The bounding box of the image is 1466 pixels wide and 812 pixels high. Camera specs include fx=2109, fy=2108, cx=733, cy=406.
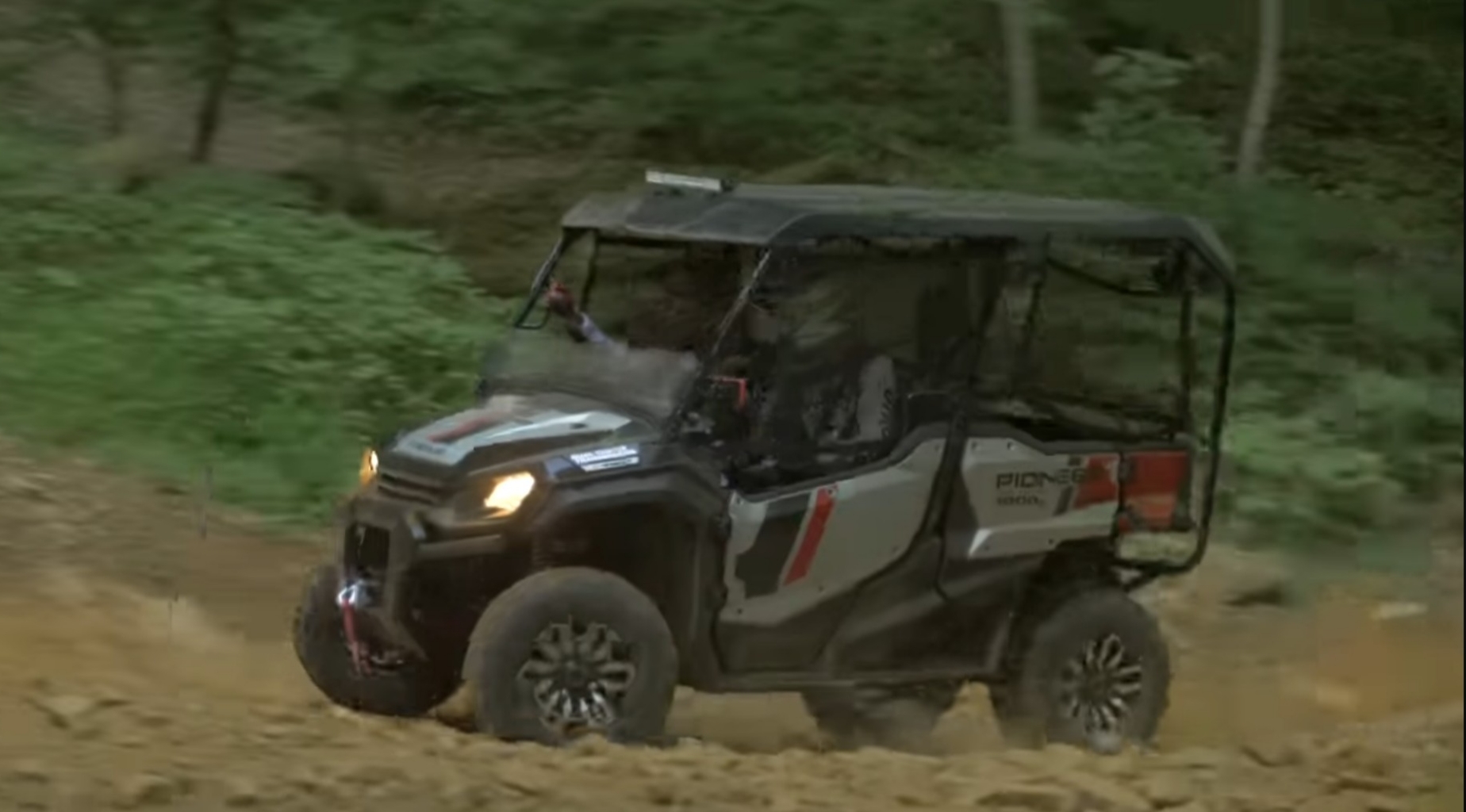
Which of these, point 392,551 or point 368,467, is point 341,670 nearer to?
point 392,551

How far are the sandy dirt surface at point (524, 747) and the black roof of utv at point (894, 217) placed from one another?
2.91 feet

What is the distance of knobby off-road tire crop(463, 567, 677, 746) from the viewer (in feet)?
16.9

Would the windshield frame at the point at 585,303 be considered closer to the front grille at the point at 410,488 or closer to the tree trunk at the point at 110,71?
the front grille at the point at 410,488

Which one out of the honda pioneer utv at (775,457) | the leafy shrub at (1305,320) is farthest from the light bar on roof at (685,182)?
the leafy shrub at (1305,320)

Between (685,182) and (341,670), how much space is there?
60.5 inches

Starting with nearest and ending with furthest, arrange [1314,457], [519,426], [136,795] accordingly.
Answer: [136,795], [1314,457], [519,426]

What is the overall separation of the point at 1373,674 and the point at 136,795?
2.65 meters

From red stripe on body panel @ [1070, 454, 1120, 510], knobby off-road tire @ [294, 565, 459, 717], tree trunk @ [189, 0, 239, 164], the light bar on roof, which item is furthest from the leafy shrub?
tree trunk @ [189, 0, 239, 164]

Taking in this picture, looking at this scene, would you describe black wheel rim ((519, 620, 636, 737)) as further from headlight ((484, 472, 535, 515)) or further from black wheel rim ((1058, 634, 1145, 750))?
black wheel rim ((1058, 634, 1145, 750))

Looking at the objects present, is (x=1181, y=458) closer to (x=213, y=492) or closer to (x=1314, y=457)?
(x=1314, y=457)

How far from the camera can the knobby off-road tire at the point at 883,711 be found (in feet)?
17.7

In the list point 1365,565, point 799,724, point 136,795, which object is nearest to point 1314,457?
point 1365,565

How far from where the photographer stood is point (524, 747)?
5051 mm

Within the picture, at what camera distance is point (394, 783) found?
463 centimetres
